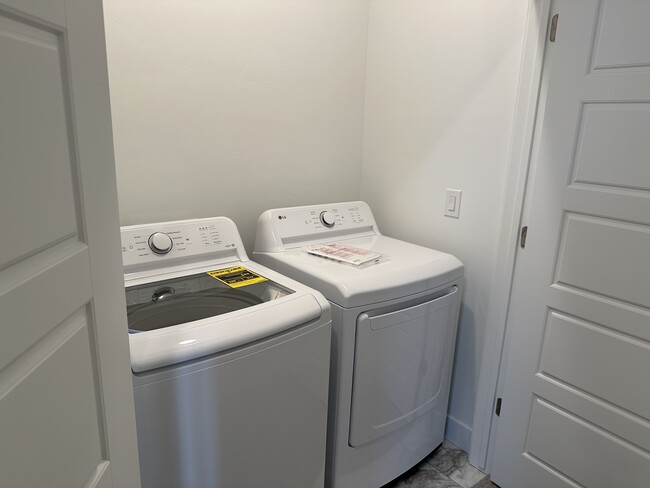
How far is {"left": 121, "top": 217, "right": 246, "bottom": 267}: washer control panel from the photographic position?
1.52 metres

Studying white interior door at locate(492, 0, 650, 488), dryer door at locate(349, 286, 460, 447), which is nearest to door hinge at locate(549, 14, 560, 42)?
white interior door at locate(492, 0, 650, 488)

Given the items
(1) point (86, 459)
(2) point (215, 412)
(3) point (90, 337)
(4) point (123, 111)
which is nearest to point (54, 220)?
(3) point (90, 337)

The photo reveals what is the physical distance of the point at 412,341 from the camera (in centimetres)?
167

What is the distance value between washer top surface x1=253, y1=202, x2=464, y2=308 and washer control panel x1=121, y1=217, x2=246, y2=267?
0.17m

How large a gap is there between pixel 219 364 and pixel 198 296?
1.18 feet

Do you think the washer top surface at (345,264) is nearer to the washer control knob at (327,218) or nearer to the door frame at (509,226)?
the washer control knob at (327,218)

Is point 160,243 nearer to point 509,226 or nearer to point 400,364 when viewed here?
point 400,364

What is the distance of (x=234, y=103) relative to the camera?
73.7 inches

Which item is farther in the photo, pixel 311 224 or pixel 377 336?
pixel 311 224

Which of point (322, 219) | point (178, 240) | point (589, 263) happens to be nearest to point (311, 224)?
point (322, 219)

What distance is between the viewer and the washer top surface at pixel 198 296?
3.70 feet

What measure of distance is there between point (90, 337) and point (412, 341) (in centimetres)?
119

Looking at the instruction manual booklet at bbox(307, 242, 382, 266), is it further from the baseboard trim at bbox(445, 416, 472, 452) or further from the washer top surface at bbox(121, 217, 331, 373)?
the baseboard trim at bbox(445, 416, 472, 452)

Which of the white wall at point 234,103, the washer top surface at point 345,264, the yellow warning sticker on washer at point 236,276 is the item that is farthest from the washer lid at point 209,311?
the white wall at point 234,103
